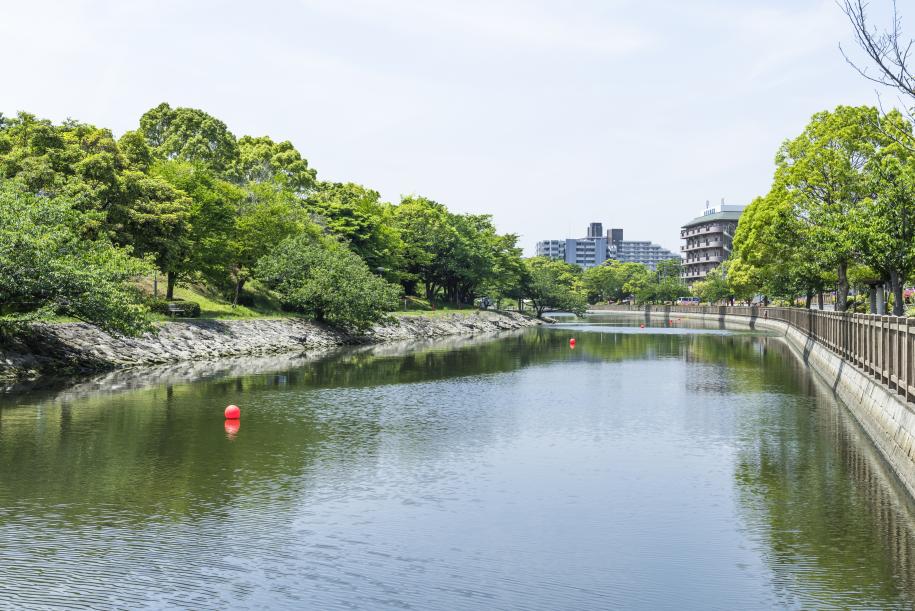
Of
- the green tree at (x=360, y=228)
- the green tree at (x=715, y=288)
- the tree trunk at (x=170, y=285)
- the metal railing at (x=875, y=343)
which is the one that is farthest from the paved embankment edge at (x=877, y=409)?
the green tree at (x=715, y=288)

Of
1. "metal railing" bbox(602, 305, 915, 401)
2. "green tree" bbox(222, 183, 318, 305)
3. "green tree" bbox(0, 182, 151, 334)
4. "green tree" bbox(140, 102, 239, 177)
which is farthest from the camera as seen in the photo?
"green tree" bbox(140, 102, 239, 177)

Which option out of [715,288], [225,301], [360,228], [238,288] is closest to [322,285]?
[238,288]

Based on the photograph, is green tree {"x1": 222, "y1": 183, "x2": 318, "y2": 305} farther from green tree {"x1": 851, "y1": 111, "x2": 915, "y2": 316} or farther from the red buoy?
green tree {"x1": 851, "y1": 111, "x2": 915, "y2": 316}

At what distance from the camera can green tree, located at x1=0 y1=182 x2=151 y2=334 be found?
121 feet

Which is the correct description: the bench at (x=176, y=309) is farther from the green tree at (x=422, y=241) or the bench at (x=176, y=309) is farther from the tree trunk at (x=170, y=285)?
the green tree at (x=422, y=241)

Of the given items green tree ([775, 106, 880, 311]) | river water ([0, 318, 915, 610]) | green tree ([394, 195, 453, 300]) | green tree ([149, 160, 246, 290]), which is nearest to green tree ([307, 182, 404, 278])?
green tree ([394, 195, 453, 300])

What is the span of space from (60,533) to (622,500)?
10.3 meters

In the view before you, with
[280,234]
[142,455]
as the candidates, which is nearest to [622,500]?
[142,455]

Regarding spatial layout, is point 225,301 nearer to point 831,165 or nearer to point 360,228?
point 360,228

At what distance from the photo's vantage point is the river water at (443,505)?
38.1ft

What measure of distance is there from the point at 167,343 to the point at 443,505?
38.2 metres

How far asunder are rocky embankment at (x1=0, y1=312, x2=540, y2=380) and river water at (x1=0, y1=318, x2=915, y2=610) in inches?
356

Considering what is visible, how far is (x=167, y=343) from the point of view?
50.4 metres

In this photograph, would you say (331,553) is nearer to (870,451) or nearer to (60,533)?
(60,533)
